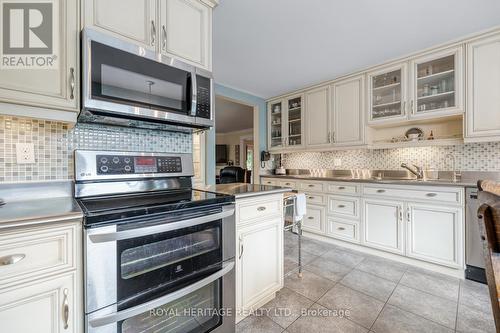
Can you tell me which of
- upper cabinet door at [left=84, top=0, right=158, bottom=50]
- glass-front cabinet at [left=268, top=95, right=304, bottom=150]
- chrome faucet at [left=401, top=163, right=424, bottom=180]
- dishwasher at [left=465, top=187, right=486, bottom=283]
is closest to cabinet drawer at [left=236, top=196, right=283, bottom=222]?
upper cabinet door at [left=84, top=0, right=158, bottom=50]

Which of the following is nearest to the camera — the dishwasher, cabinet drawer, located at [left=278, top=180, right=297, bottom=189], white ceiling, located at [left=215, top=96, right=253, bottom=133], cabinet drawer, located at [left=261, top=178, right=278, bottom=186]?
the dishwasher

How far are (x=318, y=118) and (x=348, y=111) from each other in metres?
0.48

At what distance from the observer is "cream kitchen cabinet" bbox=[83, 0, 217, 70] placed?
3.83 feet

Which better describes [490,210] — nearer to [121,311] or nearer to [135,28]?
[121,311]

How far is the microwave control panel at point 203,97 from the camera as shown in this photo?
1.45 m

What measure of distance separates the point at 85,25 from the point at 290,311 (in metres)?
2.20

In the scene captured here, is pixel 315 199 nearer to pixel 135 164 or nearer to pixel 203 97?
pixel 203 97

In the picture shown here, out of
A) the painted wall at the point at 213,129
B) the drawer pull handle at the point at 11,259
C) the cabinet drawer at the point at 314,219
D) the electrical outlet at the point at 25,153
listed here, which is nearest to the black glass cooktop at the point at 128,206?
the drawer pull handle at the point at 11,259

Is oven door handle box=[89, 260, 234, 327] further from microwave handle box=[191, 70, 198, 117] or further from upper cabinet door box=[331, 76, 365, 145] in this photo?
upper cabinet door box=[331, 76, 365, 145]

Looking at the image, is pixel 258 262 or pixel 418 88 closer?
pixel 258 262

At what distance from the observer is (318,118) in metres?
3.51

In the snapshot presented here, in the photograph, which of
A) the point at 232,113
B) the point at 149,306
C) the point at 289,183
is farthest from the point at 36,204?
the point at 232,113

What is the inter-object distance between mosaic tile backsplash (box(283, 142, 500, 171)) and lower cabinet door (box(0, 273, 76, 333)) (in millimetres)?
3449

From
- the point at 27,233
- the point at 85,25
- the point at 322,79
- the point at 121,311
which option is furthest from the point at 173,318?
the point at 322,79
